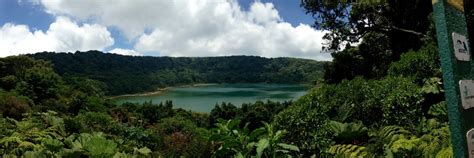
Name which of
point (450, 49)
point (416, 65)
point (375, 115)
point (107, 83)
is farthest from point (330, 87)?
point (107, 83)

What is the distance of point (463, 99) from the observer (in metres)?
1.41

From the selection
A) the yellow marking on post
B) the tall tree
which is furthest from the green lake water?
the yellow marking on post

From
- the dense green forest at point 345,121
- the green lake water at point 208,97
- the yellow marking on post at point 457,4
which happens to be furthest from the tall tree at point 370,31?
the green lake water at point 208,97

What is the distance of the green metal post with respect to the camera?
1400 mm

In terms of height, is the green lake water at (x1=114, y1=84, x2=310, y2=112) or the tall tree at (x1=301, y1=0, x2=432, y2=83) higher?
the tall tree at (x1=301, y1=0, x2=432, y2=83)

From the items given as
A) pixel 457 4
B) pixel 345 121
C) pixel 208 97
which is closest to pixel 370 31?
pixel 345 121

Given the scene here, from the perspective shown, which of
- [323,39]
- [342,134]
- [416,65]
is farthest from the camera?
[323,39]

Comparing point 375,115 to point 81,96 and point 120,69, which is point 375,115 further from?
point 120,69

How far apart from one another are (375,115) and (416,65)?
152 centimetres

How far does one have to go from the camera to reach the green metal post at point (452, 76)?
1.40m

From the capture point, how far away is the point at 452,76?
1.41 meters

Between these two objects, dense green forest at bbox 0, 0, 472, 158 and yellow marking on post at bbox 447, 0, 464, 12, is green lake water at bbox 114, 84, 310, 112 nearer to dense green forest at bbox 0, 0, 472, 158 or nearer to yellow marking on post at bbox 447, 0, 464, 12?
dense green forest at bbox 0, 0, 472, 158

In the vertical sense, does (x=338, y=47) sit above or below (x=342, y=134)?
above

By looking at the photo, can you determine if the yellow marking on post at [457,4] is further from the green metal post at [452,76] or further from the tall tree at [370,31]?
the tall tree at [370,31]
